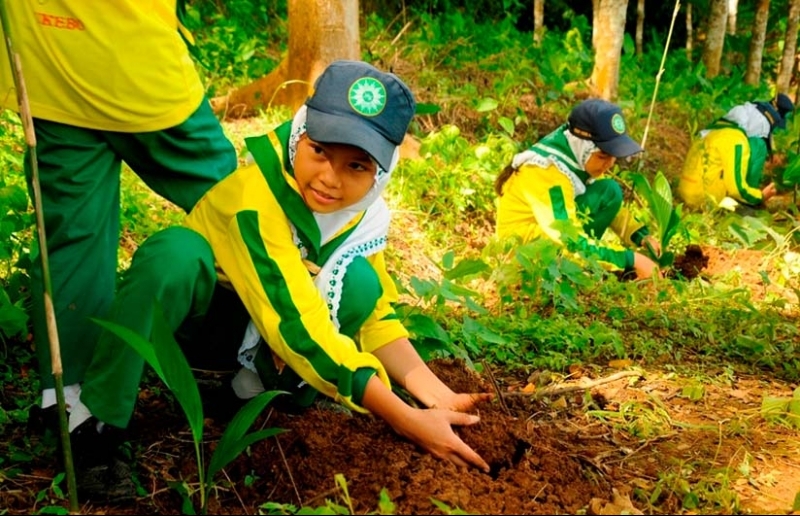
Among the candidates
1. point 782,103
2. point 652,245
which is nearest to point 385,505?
point 652,245

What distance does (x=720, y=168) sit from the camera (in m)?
6.56

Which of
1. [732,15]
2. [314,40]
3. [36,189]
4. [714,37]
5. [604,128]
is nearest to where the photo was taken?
[36,189]

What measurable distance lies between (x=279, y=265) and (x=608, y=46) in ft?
19.4

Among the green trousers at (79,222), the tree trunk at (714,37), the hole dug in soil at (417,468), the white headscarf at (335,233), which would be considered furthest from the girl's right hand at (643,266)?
the tree trunk at (714,37)

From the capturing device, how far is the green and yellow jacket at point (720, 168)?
6.52 m

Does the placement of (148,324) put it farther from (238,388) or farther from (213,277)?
(238,388)

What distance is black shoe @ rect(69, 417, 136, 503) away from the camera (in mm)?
1905

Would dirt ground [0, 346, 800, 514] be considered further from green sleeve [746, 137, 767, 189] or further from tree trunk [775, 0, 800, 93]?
tree trunk [775, 0, 800, 93]

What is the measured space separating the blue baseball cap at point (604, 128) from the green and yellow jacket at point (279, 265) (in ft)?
9.21

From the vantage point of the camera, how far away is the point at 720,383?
284cm

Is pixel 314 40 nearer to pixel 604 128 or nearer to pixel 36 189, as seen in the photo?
pixel 604 128

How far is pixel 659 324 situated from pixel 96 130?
2405mm

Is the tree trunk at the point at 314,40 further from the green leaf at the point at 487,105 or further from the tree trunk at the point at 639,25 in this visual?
the tree trunk at the point at 639,25

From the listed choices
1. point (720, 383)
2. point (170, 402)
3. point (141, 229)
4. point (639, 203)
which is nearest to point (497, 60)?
Answer: point (639, 203)
